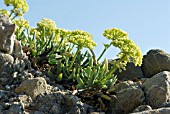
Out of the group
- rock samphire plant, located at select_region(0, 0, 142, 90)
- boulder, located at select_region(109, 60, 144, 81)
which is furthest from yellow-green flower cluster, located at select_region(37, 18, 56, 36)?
boulder, located at select_region(109, 60, 144, 81)

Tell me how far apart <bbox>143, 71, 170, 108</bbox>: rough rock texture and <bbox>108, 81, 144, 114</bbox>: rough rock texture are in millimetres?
178

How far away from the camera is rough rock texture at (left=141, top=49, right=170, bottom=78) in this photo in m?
12.0

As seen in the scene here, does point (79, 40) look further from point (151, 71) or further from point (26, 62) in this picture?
point (151, 71)

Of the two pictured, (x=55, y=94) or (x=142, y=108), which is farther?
(x=55, y=94)

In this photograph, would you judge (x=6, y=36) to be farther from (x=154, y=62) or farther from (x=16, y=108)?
(x=154, y=62)

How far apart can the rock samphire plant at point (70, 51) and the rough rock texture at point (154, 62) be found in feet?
8.51

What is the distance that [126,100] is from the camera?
8195 millimetres

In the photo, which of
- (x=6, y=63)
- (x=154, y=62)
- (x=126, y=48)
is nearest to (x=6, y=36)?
(x=6, y=63)

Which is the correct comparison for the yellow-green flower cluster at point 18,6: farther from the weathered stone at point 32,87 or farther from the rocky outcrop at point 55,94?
the weathered stone at point 32,87

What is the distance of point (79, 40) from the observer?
29.2 ft

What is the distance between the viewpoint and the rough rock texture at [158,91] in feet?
26.8

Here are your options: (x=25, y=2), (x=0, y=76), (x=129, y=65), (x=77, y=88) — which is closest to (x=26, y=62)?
(x=0, y=76)

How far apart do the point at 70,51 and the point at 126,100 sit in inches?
107

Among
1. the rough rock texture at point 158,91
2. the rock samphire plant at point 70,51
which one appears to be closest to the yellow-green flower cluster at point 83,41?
the rock samphire plant at point 70,51
